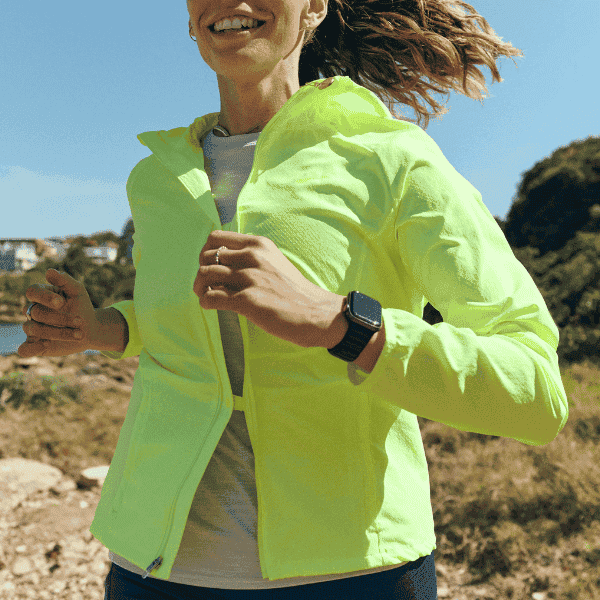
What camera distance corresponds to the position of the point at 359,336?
0.93 meters

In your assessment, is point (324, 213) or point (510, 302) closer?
point (510, 302)

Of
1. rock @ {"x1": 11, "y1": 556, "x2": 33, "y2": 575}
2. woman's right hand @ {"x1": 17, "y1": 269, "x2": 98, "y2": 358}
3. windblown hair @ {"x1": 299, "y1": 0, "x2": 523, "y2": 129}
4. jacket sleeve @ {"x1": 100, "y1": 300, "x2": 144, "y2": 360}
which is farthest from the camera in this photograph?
rock @ {"x1": 11, "y1": 556, "x2": 33, "y2": 575}

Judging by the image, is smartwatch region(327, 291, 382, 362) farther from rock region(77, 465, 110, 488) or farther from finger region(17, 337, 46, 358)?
rock region(77, 465, 110, 488)

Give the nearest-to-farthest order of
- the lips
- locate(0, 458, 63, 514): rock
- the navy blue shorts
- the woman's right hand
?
the navy blue shorts < the lips < the woman's right hand < locate(0, 458, 63, 514): rock

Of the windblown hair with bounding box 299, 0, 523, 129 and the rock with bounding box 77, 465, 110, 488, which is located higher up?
the windblown hair with bounding box 299, 0, 523, 129

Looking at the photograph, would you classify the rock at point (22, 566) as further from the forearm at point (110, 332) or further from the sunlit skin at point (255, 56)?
the sunlit skin at point (255, 56)

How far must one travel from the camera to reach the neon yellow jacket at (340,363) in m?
0.97

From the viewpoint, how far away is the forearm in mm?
1549

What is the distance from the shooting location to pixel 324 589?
1.08 metres

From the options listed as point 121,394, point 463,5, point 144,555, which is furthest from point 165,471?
point 121,394

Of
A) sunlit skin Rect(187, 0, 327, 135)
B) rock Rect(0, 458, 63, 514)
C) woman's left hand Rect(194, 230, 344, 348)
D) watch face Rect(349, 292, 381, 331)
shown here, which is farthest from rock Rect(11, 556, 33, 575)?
watch face Rect(349, 292, 381, 331)

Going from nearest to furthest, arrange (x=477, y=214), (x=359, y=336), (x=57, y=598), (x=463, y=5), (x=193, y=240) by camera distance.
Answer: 1. (x=359, y=336)
2. (x=477, y=214)
3. (x=193, y=240)
4. (x=463, y=5)
5. (x=57, y=598)

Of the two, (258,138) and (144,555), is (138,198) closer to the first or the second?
(258,138)

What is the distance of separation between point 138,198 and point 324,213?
1.79 ft
